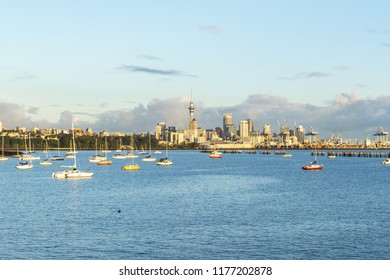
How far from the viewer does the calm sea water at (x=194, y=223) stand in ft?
160

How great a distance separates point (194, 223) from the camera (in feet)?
205

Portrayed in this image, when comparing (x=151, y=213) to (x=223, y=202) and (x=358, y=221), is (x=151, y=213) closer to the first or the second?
(x=223, y=202)

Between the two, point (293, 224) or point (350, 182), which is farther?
point (350, 182)

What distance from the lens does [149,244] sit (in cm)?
5112

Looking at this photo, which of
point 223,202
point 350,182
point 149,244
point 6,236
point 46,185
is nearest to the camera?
point 149,244

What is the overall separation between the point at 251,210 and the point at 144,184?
151ft

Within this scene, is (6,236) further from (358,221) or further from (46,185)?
(46,185)

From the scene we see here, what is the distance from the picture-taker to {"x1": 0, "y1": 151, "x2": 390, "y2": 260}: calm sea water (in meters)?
48.7

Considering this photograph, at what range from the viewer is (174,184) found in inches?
4609
